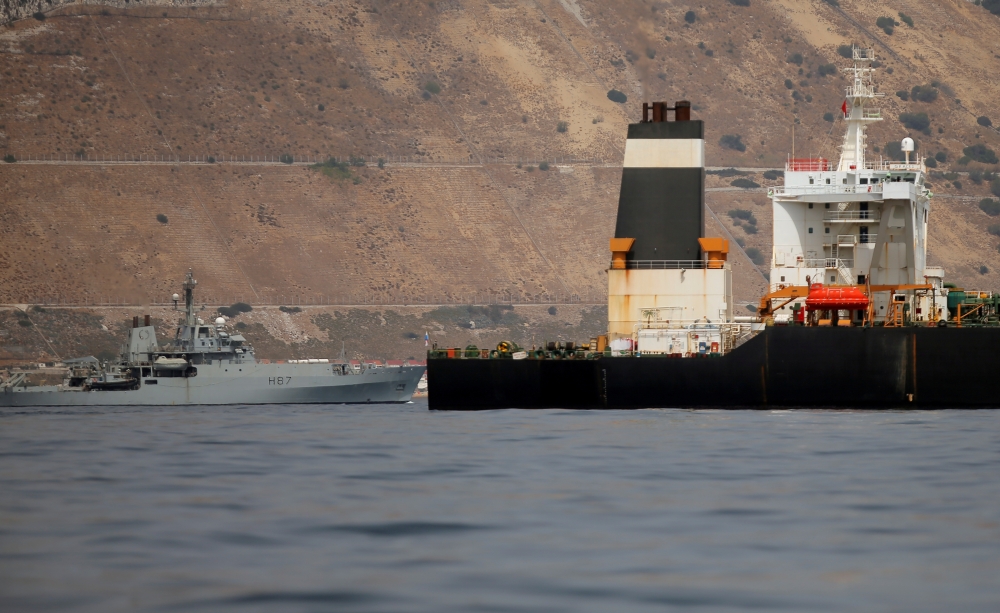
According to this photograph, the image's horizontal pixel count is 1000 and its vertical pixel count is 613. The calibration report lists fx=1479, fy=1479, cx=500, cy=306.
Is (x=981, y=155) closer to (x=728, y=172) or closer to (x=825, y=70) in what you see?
(x=825, y=70)

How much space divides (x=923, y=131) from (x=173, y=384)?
10857 centimetres

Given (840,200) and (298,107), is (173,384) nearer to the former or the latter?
(840,200)

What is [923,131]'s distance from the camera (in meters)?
157

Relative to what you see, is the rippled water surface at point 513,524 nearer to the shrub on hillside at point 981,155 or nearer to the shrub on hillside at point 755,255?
the shrub on hillside at point 755,255

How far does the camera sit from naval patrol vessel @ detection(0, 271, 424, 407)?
6912cm

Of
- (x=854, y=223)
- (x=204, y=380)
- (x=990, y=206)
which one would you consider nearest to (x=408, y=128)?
(x=990, y=206)

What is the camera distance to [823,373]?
132 ft

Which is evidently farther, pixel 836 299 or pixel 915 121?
pixel 915 121

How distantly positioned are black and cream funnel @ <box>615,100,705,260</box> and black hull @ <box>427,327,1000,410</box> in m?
4.31

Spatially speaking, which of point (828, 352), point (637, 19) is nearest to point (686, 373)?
point (828, 352)

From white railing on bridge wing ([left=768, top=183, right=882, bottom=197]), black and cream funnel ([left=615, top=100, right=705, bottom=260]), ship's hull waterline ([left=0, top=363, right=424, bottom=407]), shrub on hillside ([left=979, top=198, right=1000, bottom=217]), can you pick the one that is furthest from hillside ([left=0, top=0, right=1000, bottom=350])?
white railing on bridge wing ([left=768, top=183, right=882, bottom=197])

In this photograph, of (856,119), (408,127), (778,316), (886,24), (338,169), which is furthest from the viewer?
(886,24)

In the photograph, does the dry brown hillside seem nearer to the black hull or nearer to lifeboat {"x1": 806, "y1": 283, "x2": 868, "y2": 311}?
the black hull

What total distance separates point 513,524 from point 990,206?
459 ft
